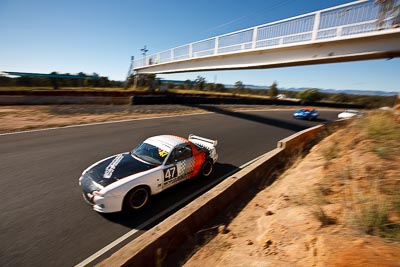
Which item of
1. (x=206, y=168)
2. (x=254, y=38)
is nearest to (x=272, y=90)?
(x=254, y=38)

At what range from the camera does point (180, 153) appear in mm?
5938

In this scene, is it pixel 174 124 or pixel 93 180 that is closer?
pixel 93 180

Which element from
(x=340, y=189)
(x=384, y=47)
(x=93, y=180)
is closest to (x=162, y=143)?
(x=93, y=180)

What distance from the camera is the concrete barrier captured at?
3.03m

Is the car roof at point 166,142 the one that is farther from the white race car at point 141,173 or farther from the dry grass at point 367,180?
the dry grass at point 367,180

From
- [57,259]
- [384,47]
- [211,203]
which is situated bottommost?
[57,259]

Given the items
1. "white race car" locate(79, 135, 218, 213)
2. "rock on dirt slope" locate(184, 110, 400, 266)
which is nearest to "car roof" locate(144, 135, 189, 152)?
"white race car" locate(79, 135, 218, 213)

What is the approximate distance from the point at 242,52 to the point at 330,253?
48.9 feet

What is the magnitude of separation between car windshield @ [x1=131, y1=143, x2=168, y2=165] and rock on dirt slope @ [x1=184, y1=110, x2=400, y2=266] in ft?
7.66

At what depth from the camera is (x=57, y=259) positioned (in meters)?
3.54

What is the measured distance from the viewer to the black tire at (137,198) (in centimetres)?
468

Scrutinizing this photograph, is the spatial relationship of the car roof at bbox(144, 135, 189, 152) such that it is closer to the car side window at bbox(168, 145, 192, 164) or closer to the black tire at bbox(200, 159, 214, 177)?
the car side window at bbox(168, 145, 192, 164)

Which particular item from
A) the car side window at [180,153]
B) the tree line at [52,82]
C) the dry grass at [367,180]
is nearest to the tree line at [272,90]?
the tree line at [52,82]

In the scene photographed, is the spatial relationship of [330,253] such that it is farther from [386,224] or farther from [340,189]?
[340,189]
